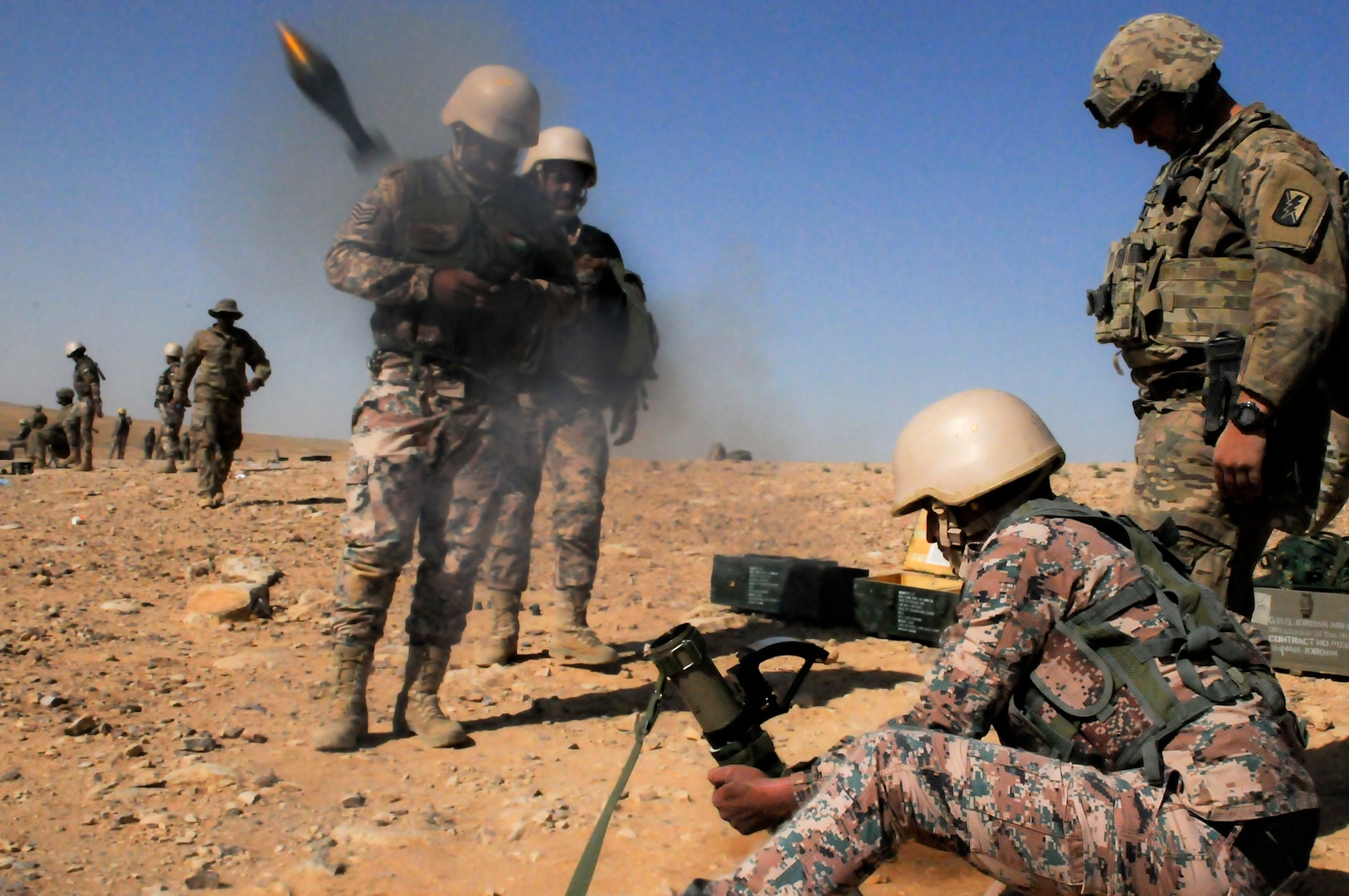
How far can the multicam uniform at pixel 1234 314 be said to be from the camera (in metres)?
3.14

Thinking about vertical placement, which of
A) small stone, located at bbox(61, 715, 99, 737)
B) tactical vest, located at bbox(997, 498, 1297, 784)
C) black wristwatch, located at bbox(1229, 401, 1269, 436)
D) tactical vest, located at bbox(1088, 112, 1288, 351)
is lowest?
small stone, located at bbox(61, 715, 99, 737)

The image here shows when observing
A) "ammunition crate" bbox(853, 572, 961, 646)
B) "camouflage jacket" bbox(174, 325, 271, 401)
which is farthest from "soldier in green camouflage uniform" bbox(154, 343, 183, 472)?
"ammunition crate" bbox(853, 572, 961, 646)

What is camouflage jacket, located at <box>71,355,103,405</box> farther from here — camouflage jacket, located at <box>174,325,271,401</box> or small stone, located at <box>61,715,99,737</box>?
small stone, located at <box>61,715,99,737</box>

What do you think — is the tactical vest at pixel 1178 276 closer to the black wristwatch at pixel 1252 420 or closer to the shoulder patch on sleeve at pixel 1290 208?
the shoulder patch on sleeve at pixel 1290 208

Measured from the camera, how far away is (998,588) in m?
2.14

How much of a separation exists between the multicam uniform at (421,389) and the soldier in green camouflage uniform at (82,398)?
629 inches

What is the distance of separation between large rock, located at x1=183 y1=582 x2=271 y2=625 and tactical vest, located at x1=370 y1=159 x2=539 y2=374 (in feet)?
9.03

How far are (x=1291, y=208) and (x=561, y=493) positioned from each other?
360cm

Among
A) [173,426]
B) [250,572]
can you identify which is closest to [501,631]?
[250,572]

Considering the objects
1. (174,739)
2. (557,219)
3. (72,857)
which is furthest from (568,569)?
(72,857)

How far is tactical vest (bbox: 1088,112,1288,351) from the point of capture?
133 inches

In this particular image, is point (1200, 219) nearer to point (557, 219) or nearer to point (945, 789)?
point (945, 789)

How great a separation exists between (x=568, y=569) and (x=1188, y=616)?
3854 mm

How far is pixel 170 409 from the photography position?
59.0ft
